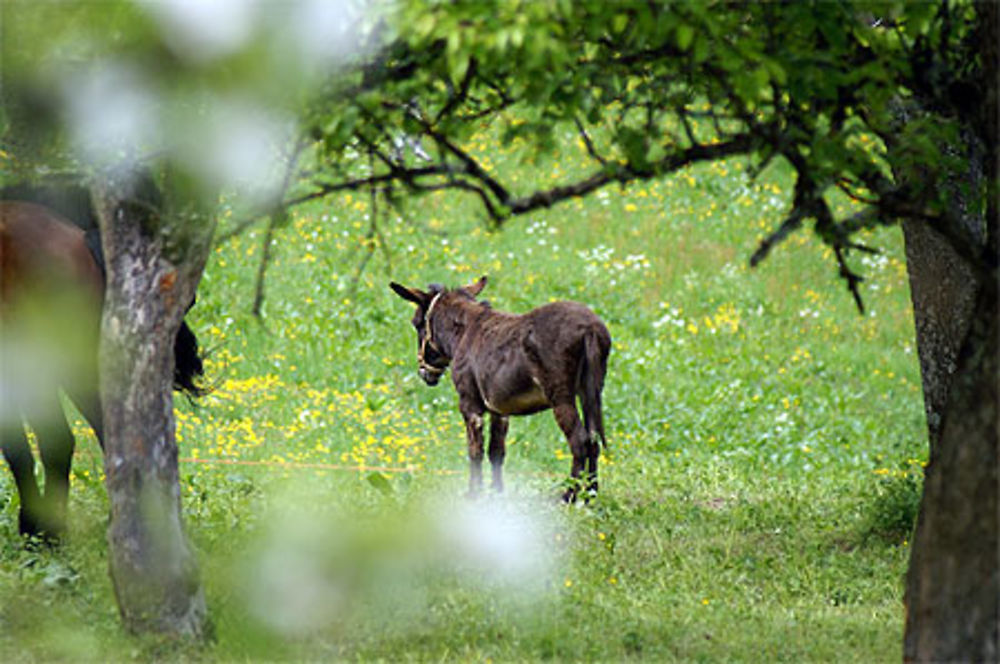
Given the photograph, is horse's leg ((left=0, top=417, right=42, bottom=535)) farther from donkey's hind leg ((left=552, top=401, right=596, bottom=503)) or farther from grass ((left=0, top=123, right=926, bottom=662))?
donkey's hind leg ((left=552, top=401, right=596, bottom=503))

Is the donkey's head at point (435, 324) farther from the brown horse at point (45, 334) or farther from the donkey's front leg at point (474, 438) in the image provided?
the brown horse at point (45, 334)

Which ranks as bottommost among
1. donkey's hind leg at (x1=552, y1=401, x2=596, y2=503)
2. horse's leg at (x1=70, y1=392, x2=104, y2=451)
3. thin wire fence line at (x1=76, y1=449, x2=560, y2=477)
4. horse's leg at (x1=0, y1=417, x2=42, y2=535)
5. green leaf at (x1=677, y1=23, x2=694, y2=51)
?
horse's leg at (x1=0, y1=417, x2=42, y2=535)

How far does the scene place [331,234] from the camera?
20.3 m

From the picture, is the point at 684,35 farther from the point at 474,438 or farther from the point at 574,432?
the point at 474,438

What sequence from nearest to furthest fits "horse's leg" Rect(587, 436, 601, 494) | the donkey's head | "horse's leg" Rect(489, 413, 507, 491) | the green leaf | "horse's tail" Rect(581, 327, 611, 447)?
the green leaf → "horse's tail" Rect(581, 327, 611, 447) → "horse's leg" Rect(587, 436, 601, 494) → "horse's leg" Rect(489, 413, 507, 491) → the donkey's head

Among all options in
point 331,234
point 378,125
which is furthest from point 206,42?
point 331,234

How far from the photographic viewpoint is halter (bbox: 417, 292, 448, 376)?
12.2 m

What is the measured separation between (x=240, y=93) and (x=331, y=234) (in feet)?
45.6

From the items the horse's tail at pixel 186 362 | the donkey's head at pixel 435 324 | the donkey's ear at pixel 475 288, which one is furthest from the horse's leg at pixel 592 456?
the horse's tail at pixel 186 362

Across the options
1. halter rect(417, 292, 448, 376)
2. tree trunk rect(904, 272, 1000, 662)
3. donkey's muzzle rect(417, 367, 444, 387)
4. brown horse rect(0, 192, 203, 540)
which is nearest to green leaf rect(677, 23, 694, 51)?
tree trunk rect(904, 272, 1000, 662)

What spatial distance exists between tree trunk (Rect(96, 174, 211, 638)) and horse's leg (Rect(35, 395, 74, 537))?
2099 mm

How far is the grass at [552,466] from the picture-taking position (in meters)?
7.75

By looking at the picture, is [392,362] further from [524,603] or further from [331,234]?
[524,603]

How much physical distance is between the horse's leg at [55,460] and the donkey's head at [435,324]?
3.65m
